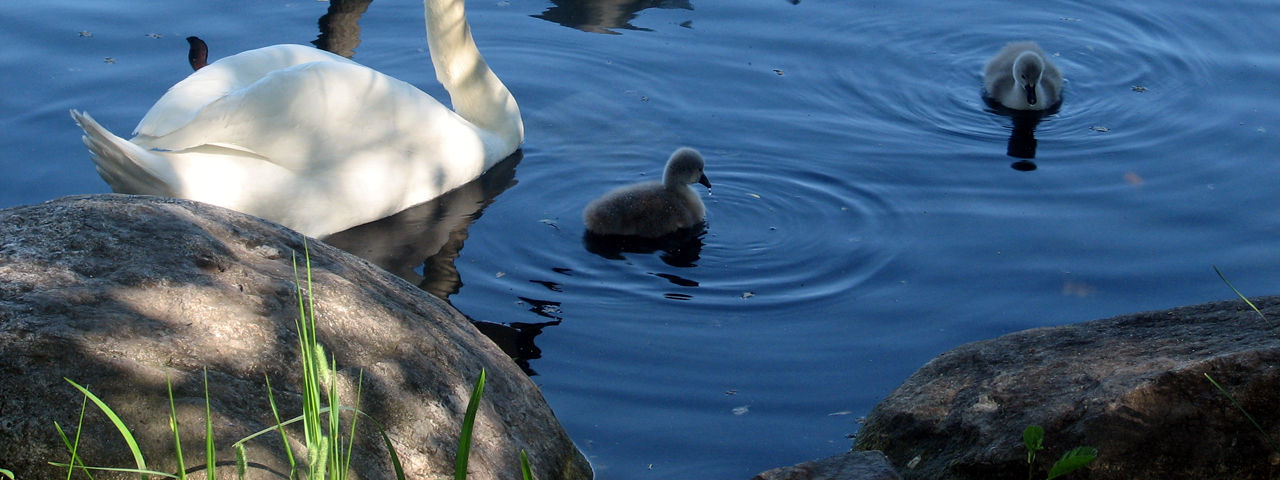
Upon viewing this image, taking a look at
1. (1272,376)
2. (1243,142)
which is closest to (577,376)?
(1272,376)

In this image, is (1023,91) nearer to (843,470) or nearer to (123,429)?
(843,470)

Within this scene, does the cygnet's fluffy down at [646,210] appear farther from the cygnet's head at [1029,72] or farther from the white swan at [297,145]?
the cygnet's head at [1029,72]

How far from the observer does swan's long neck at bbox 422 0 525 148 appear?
728cm

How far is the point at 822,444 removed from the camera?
14.4 ft

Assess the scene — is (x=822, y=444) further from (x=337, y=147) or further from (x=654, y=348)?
(x=337, y=147)

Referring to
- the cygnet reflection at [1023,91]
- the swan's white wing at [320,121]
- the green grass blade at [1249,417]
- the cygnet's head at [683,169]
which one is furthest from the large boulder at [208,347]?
the cygnet reflection at [1023,91]

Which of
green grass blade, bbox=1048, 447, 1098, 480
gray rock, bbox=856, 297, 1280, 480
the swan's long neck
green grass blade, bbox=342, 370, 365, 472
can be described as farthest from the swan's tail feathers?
green grass blade, bbox=1048, 447, 1098, 480

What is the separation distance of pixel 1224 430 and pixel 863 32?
590 centimetres

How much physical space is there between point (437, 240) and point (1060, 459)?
144 inches

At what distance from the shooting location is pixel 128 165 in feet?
18.3

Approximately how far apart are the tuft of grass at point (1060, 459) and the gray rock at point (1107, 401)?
120mm

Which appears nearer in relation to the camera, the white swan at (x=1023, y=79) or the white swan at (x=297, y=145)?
the white swan at (x=297, y=145)

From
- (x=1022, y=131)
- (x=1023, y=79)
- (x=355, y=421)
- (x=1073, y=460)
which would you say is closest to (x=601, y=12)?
(x=1023, y=79)

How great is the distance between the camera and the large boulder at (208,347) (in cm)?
263
